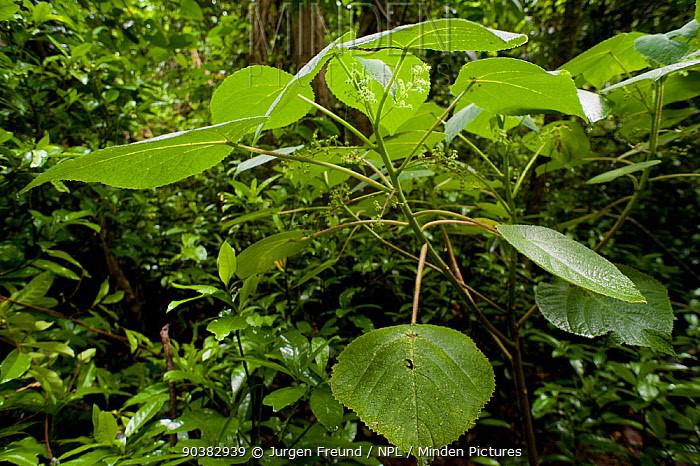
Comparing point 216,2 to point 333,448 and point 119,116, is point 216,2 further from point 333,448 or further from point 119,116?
point 333,448

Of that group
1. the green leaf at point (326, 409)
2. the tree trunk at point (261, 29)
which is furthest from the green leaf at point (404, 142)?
the tree trunk at point (261, 29)

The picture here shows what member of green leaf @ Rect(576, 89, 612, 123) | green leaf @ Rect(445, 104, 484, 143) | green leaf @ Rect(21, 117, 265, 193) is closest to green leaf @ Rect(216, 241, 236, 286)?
green leaf @ Rect(21, 117, 265, 193)

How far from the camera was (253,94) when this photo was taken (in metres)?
0.50

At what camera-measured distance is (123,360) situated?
107cm

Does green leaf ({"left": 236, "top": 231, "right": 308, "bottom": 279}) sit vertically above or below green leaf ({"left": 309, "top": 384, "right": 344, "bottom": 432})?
above

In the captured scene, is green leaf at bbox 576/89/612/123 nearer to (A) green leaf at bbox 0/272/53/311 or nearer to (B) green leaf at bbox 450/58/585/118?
(B) green leaf at bbox 450/58/585/118

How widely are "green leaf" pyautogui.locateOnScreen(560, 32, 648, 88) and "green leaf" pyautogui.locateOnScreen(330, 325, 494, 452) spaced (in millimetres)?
465

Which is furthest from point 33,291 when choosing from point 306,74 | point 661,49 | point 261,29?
point 261,29

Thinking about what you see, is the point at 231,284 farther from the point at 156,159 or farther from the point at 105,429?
the point at 156,159

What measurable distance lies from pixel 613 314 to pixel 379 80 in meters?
0.41

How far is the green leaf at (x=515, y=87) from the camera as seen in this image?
429 mm

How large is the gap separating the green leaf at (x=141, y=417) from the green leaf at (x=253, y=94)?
1.59 ft

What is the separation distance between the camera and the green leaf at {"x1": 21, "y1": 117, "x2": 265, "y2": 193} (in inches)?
13.9

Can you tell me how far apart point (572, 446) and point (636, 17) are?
1.76 meters
